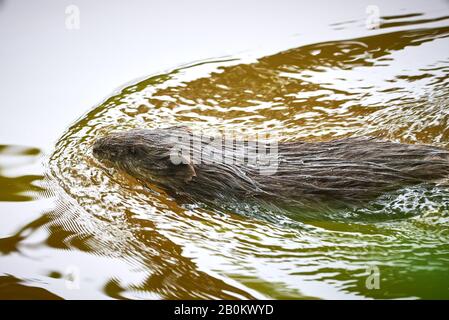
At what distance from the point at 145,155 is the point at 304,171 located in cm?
133

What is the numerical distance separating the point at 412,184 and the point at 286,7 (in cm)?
375

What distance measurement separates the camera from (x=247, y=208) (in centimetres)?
502

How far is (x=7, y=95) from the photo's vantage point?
6770 mm

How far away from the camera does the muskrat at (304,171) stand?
486cm

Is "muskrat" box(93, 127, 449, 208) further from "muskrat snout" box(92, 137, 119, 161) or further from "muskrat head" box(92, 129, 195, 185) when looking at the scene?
"muskrat snout" box(92, 137, 119, 161)

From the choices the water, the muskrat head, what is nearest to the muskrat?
the muskrat head

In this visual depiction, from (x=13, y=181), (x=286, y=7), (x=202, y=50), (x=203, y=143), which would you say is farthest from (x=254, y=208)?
(x=286, y=7)

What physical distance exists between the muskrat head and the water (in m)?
0.15

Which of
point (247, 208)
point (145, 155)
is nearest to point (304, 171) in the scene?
point (247, 208)

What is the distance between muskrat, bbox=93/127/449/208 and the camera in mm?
4863

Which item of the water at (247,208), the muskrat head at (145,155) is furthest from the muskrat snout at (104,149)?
the water at (247,208)

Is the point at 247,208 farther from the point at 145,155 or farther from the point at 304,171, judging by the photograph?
the point at 145,155

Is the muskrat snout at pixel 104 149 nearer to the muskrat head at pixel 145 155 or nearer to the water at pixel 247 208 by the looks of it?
the muskrat head at pixel 145 155
